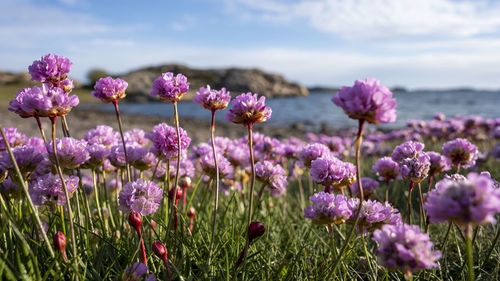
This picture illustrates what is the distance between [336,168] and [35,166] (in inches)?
48.1

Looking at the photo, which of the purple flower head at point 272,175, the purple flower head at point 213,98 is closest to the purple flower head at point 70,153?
the purple flower head at point 213,98

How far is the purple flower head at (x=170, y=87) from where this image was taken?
1384 mm

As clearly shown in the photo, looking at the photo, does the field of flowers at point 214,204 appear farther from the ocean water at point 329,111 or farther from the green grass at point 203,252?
the ocean water at point 329,111

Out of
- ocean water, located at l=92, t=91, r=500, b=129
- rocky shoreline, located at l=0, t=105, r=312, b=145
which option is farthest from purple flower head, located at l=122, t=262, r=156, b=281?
ocean water, located at l=92, t=91, r=500, b=129

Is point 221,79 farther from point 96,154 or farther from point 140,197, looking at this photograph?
point 140,197

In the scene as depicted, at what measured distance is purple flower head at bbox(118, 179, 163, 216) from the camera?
133 cm

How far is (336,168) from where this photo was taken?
1.45 meters

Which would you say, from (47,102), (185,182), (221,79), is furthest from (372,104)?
(221,79)

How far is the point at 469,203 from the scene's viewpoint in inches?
31.8

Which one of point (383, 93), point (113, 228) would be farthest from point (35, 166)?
point (383, 93)

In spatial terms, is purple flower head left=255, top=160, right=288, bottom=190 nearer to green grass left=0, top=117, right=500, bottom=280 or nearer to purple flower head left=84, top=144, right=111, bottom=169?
green grass left=0, top=117, right=500, bottom=280

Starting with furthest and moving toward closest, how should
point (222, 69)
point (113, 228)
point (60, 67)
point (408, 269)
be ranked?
point (222, 69)
point (113, 228)
point (60, 67)
point (408, 269)

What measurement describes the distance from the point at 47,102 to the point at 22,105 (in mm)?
135

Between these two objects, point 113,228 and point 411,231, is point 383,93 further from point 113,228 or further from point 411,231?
point 113,228
